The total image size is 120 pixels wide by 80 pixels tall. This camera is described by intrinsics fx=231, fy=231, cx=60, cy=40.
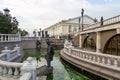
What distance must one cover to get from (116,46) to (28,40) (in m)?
32.2

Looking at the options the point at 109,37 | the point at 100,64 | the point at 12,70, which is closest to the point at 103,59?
the point at 100,64

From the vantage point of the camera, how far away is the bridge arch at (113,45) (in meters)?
23.8

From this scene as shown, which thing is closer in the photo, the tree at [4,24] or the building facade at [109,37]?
the building facade at [109,37]

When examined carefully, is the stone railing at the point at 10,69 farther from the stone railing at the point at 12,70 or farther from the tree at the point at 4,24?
the tree at the point at 4,24

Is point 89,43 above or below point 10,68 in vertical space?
above

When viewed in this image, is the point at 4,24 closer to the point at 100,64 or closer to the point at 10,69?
the point at 100,64

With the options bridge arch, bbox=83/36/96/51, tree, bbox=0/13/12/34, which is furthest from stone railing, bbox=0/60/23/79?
tree, bbox=0/13/12/34

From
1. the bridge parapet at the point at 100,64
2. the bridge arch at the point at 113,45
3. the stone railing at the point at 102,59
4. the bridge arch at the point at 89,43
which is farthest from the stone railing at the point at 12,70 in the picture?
the bridge arch at the point at 89,43

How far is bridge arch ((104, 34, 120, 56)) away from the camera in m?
23.8

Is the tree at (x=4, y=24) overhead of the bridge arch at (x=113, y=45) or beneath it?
overhead

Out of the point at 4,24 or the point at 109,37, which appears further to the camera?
the point at 4,24

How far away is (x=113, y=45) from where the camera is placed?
24844 millimetres

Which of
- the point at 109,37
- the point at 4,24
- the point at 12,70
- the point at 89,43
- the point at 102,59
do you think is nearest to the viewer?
the point at 12,70

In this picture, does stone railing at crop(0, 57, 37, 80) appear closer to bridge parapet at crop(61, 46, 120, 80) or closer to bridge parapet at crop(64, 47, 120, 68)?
bridge parapet at crop(61, 46, 120, 80)
